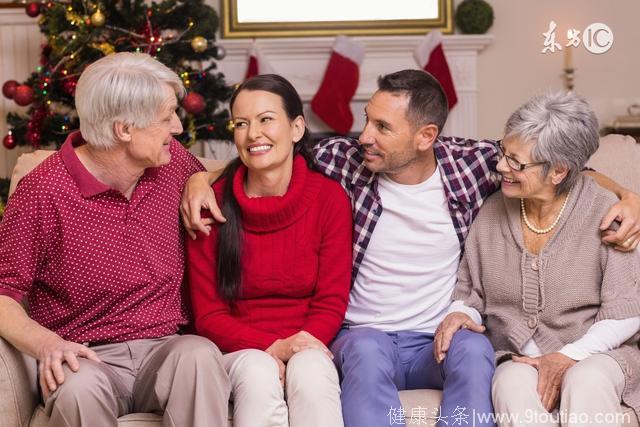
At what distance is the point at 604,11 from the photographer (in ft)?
16.1

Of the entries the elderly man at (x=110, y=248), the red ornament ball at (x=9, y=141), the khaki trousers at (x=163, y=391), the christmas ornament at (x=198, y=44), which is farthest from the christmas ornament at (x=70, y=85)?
the khaki trousers at (x=163, y=391)

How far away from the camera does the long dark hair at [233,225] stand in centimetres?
229

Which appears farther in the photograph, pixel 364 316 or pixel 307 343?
pixel 364 316

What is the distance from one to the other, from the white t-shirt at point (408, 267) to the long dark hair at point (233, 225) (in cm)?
33

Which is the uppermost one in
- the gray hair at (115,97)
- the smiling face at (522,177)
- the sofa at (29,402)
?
the gray hair at (115,97)

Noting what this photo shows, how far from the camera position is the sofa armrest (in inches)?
79.4

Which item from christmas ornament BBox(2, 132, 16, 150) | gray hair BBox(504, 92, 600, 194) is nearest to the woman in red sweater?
gray hair BBox(504, 92, 600, 194)

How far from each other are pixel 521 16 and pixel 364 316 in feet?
9.87

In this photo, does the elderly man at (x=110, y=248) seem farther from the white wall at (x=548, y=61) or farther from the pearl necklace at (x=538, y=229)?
the white wall at (x=548, y=61)

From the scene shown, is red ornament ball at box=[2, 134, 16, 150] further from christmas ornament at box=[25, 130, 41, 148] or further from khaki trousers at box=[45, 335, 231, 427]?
khaki trousers at box=[45, 335, 231, 427]

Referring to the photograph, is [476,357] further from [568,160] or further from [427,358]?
[568,160]

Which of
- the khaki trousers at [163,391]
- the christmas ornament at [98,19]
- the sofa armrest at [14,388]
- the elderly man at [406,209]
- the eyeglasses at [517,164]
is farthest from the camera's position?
the christmas ornament at [98,19]

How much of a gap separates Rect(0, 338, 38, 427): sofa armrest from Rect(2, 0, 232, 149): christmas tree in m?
1.93

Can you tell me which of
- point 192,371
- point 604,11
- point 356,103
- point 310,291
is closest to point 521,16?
point 604,11
